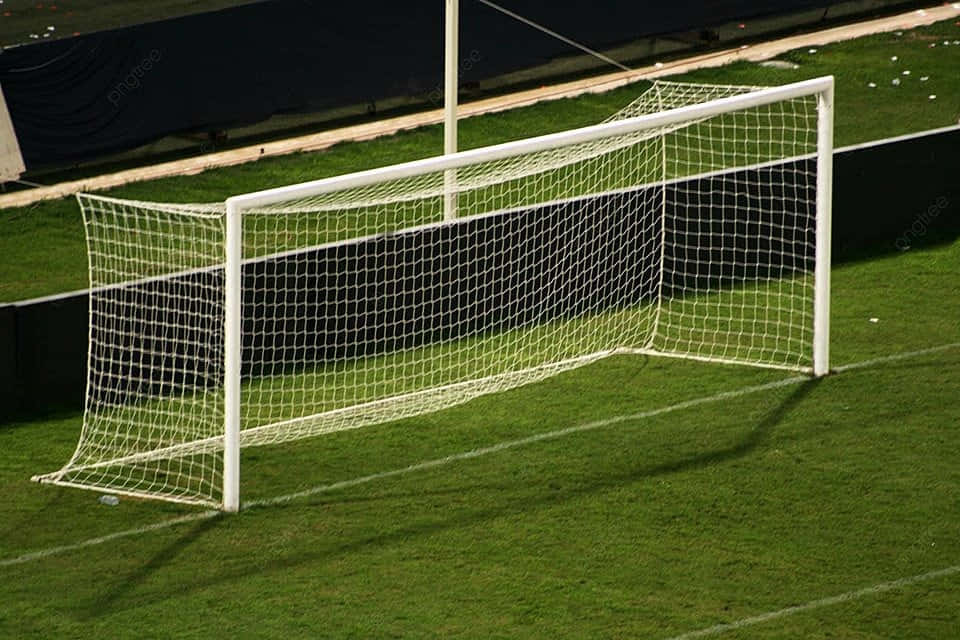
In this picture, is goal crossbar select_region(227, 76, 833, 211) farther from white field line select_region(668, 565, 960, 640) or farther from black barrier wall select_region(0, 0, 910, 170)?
black barrier wall select_region(0, 0, 910, 170)

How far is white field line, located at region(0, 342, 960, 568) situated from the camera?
929 cm

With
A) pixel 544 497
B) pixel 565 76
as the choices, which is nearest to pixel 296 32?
pixel 565 76

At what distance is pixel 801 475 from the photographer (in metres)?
10.1

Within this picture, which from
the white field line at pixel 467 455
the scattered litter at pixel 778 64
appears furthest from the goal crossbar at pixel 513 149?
the scattered litter at pixel 778 64

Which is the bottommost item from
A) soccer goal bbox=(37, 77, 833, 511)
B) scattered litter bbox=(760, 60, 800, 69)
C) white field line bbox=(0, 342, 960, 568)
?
white field line bbox=(0, 342, 960, 568)

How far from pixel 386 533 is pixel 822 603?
223cm

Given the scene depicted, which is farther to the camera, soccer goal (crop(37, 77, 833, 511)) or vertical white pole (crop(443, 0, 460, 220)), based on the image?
vertical white pole (crop(443, 0, 460, 220))

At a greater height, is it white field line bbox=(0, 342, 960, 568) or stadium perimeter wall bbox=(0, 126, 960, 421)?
stadium perimeter wall bbox=(0, 126, 960, 421)

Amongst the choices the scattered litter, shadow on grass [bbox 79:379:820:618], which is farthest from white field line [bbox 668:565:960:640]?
the scattered litter

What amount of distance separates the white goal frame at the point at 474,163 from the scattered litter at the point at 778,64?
18.4ft

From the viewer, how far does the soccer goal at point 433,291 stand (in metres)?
10.5

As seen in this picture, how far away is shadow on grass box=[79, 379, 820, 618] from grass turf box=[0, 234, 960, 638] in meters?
0.01

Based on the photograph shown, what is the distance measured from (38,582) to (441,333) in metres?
3.67

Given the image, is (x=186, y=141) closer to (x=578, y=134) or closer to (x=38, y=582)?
(x=578, y=134)
